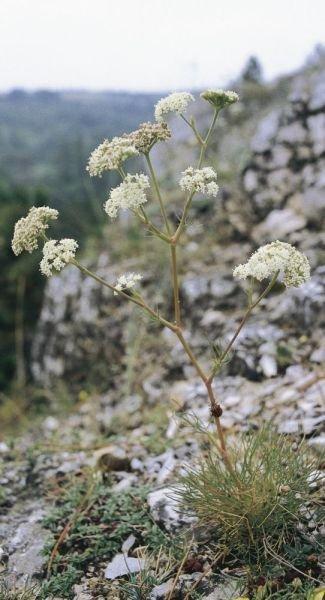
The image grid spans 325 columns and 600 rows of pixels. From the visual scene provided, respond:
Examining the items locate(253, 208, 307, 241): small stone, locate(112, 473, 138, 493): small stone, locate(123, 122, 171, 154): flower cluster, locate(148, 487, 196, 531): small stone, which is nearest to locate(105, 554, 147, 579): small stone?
locate(148, 487, 196, 531): small stone

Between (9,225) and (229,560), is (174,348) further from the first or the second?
(9,225)

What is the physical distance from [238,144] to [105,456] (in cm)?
688

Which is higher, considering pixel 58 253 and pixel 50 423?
pixel 50 423

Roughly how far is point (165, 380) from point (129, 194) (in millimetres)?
3840

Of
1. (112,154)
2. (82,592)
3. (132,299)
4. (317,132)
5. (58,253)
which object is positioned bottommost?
(82,592)

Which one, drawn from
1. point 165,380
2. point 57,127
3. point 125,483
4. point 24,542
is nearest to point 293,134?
point 165,380

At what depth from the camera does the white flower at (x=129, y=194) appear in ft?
7.88

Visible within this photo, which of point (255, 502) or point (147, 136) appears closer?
point (147, 136)

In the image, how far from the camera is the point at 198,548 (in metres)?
2.88

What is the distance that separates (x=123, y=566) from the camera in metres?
2.88

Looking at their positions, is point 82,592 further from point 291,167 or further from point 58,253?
point 291,167

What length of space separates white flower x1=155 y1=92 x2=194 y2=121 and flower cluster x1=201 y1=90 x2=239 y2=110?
7 cm

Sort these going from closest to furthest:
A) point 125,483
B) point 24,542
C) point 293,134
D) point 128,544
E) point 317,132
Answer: point 128,544, point 24,542, point 125,483, point 317,132, point 293,134

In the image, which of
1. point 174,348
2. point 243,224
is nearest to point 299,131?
point 243,224
